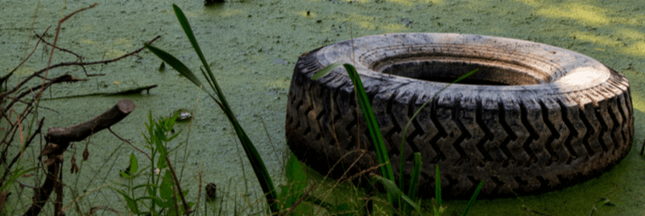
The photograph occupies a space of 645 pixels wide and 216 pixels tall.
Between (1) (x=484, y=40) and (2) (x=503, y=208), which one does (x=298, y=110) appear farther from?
(1) (x=484, y=40)

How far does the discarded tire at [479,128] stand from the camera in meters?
1.27

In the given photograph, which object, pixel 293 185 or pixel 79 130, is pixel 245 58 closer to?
pixel 293 185

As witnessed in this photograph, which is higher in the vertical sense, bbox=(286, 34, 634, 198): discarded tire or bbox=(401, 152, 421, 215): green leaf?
bbox=(401, 152, 421, 215): green leaf

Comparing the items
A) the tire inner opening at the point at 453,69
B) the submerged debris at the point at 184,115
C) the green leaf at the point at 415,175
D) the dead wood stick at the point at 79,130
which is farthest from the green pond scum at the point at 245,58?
the dead wood stick at the point at 79,130

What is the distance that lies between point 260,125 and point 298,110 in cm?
36

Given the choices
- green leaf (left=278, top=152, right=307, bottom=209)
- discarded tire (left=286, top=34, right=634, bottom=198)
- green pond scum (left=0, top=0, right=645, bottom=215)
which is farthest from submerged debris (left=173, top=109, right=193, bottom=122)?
green leaf (left=278, top=152, right=307, bottom=209)

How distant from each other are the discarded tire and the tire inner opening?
282 millimetres

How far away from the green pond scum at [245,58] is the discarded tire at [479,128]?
6cm

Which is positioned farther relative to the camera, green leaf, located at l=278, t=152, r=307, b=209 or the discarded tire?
the discarded tire

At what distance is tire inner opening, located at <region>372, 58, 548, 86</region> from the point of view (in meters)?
1.79

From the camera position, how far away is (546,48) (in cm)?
182

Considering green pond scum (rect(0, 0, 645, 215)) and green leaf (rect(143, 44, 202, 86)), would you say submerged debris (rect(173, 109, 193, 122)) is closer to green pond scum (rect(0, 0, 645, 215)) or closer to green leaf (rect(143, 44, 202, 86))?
green pond scum (rect(0, 0, 645, 215))

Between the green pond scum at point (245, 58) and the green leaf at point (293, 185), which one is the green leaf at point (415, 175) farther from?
the green pond scum at point (245, 58)

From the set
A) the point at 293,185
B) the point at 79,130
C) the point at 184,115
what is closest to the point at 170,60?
the point at 79,130
